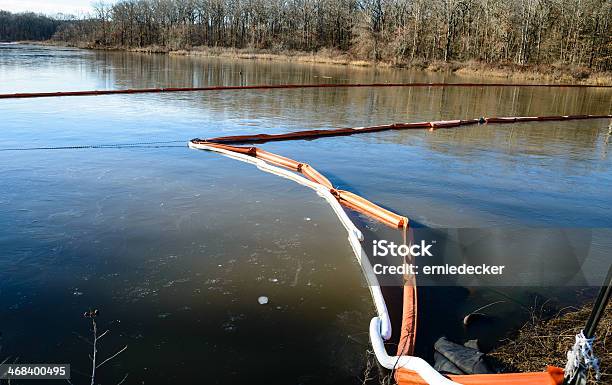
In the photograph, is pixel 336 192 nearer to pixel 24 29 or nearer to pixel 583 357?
pixel 583 357

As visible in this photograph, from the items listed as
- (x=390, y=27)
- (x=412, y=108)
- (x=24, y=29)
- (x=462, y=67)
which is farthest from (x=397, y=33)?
(x=24, y=29)

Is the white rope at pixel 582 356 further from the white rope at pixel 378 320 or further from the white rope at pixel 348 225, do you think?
the white rope at pixel 348 225

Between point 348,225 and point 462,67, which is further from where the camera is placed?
point 462,67

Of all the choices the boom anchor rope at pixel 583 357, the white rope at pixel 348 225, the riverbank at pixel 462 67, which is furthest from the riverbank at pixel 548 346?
the riverbank at pixel 462 67

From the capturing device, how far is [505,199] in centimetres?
638

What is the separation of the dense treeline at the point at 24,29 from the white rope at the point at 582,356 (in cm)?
10647

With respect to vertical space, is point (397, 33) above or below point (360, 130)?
above

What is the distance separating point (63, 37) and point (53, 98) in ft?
268

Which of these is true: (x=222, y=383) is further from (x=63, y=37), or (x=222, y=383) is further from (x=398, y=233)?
(x=63, y=37)

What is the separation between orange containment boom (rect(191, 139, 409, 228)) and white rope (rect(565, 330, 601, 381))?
8.59 feet

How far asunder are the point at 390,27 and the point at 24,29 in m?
75.7

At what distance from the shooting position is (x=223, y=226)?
506 centimetres

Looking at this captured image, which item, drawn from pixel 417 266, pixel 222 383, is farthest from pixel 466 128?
pixel 222 383

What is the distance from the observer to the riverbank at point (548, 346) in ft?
9.23
